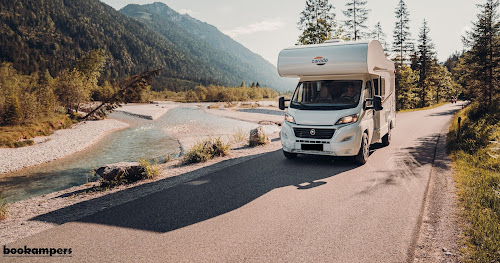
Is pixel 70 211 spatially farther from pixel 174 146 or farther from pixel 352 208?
pixel 174 146

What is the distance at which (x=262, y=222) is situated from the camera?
16.0 feet

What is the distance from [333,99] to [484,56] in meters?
33.3

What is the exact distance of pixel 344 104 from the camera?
861 cm

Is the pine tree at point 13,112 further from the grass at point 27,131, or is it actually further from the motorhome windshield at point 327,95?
the motorhome windshield at point 327,95

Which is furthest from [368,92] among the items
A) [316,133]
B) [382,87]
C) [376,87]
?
[316,133]

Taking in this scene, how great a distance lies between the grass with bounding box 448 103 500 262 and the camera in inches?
148

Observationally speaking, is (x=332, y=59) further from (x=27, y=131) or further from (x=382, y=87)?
(x=27, y=131)

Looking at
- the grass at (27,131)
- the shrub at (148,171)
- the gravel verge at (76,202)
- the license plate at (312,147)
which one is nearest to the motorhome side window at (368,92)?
the license plate at (312,147)

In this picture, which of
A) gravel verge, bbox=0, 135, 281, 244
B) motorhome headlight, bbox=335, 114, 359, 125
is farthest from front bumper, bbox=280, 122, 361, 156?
gravel verge, bbox=0, 135, 281, 244

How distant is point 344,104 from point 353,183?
254cm

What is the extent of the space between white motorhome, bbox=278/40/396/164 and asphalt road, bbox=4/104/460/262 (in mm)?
941

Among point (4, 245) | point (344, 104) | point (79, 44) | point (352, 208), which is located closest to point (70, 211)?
point (4, 245)

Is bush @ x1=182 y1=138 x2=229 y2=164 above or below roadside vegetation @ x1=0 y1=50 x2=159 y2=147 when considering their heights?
below

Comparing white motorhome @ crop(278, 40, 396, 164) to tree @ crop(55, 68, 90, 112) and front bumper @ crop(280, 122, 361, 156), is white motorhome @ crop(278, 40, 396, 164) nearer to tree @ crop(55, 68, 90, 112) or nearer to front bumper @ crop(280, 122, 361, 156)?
front bumper @ crop(280, 122, 361, 156)
